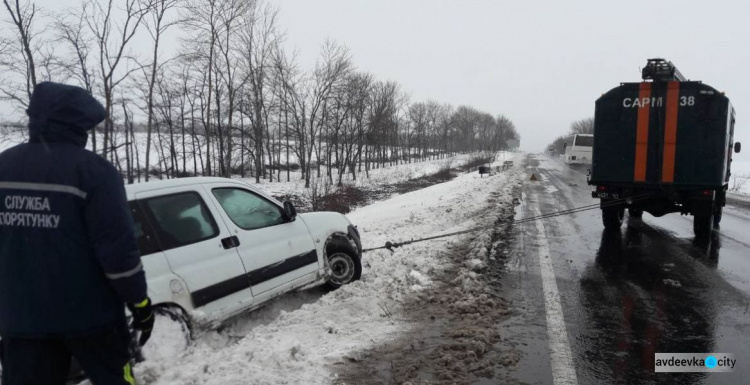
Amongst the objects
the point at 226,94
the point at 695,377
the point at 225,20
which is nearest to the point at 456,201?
the point at 695,377

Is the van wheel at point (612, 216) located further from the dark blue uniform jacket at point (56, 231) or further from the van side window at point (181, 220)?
the dark blue uniform jacket at point (56, 231)

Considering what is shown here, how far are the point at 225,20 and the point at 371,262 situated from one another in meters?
32.5

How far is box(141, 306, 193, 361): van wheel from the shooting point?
3645 mm

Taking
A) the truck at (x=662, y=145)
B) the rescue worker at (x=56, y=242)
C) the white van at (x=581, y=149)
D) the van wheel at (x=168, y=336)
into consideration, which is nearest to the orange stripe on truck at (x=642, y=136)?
the truck at (x=662, y=145)

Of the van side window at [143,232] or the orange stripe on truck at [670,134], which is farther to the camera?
the orange stripe on truck at [670,134]

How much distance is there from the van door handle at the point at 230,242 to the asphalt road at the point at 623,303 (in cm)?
282

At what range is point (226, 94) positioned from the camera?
39.1 m

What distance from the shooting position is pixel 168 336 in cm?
373

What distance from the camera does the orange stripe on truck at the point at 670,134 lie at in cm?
852

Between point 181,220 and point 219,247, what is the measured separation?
43 centimetres

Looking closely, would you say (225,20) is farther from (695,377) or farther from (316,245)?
(695,377)

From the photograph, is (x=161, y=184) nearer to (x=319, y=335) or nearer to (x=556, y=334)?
(x=319, y=335)

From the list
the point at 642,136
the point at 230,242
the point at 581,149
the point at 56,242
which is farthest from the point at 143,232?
the point at 581,149

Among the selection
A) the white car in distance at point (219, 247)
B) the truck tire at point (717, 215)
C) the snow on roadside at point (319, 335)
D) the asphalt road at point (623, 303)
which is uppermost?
the white car in distance at point (219, 247)
